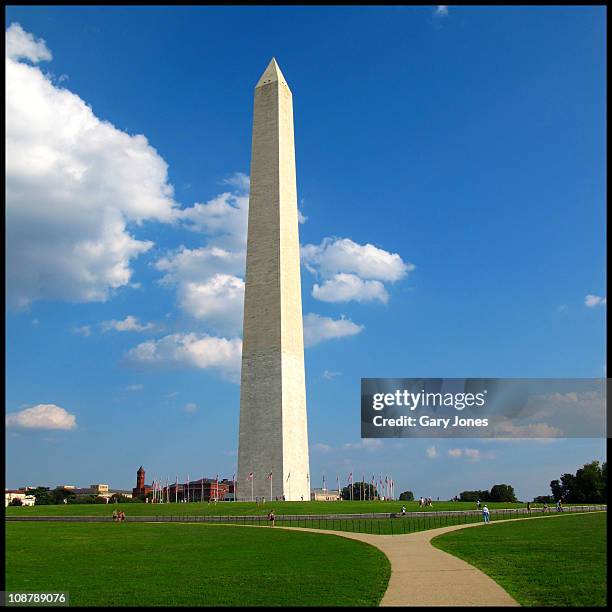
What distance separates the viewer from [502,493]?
308ft

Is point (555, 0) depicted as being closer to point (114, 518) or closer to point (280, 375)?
point (114, 518)

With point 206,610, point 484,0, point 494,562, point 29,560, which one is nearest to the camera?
point 484,0

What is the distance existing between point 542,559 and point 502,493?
7704 cm

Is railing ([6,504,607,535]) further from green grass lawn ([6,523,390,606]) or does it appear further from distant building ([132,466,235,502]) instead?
distant building ([132,466,235,502])

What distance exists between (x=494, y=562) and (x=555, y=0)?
15367 mm

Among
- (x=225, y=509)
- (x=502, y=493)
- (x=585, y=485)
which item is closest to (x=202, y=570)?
(x=225, y=509)

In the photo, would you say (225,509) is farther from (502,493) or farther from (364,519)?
(502,493)

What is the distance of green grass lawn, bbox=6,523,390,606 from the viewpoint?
15.6 meters

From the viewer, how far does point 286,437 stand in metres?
63.1

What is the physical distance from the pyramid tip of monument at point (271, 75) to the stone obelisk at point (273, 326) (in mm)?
186

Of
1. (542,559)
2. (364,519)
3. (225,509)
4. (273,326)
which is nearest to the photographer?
(542,559)

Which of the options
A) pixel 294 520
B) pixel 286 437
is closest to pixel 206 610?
pixel 294 520

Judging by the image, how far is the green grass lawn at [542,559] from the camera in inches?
600

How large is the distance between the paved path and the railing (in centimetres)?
1208
